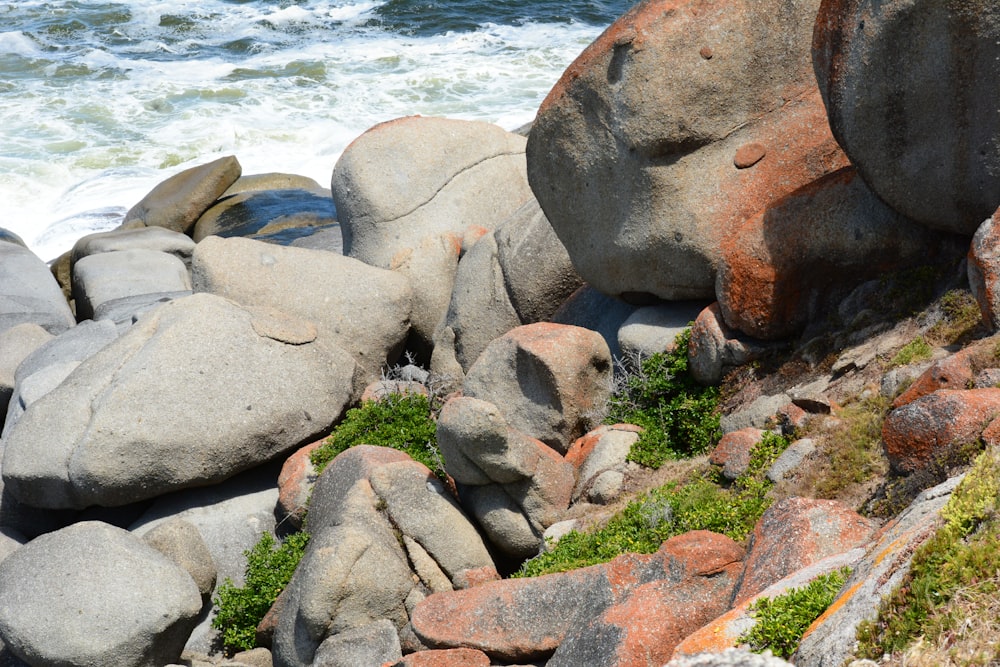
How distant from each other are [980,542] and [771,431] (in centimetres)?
487

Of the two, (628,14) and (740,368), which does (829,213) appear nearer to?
(740,368)

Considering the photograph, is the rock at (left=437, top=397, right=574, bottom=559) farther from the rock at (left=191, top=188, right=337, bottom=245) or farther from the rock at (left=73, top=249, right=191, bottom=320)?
the rock at (left=191, top=188, right=337, bottom=245)

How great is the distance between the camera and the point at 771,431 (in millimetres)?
9375

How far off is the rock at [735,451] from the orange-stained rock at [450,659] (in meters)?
2.68

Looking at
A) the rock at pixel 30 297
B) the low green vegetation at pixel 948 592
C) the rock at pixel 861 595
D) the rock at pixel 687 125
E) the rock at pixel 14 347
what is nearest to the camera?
the low green vegetation at pixel 948 592

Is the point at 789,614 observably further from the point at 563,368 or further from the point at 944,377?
the point at 563,368

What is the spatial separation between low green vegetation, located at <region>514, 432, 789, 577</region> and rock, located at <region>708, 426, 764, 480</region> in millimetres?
76

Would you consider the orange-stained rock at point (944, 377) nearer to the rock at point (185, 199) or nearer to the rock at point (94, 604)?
the rock at point (94, 604)

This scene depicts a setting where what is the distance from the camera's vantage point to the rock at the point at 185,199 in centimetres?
2223

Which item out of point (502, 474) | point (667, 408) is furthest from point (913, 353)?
point (502, 474)

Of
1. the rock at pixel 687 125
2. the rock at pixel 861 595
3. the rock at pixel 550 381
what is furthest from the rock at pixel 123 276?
the rock at pixel 861 595

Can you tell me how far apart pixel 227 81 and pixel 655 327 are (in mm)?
24093

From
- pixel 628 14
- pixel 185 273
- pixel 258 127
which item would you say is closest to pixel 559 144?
pixel 628 14

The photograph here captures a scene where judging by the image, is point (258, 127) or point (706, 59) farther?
point (258, 127)
